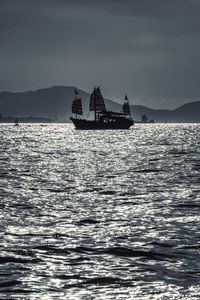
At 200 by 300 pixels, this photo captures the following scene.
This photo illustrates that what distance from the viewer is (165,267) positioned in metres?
13.6

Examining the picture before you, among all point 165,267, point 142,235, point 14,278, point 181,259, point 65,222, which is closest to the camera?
point 14,278

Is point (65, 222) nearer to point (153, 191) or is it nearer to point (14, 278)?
point (14, 278)

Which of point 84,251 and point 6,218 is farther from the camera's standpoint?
point 6,218

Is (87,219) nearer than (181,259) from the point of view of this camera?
No

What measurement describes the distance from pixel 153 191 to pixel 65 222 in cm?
1193

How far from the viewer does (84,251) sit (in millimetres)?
15242

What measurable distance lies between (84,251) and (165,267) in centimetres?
279

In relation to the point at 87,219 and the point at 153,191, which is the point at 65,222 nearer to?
the point at 87,219

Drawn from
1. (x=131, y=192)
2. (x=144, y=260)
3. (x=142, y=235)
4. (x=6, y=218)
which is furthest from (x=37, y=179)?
(x=144, y=260)

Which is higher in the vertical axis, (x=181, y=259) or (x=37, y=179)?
(x=37, y=179)

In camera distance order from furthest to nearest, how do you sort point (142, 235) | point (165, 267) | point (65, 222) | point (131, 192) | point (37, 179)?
point (37, 179), point (131, 192), point (65, 222), point (142, 235), point (165, 267)

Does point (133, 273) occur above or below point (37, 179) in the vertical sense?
below

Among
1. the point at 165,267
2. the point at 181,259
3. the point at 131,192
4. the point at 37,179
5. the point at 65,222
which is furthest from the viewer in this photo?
the point at 37,179

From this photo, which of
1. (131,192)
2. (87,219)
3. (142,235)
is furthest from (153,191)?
(142,235)
